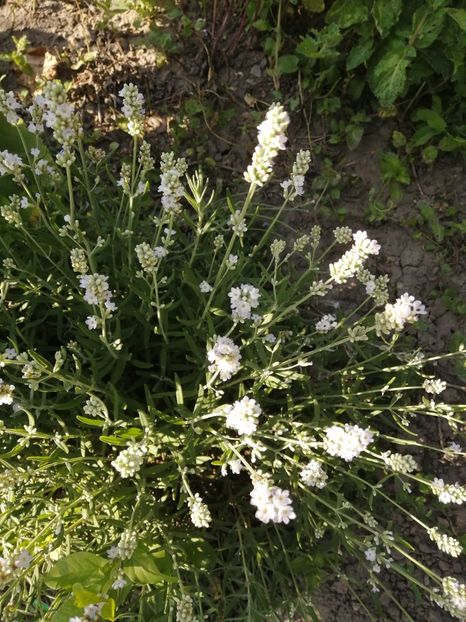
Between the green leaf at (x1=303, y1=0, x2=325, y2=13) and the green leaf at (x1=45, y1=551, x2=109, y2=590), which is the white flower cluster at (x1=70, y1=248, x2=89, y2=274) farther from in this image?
the green leaf at (x1=303, y1=0, x2=325, y2=13)

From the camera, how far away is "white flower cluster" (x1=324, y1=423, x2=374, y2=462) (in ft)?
5.66

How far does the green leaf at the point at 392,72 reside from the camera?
3.34 metres

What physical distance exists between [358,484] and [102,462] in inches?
48.4

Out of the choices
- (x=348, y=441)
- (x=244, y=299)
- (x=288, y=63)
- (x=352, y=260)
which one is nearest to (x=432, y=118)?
(x=288, y=63)

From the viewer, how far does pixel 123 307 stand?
8.36 feet

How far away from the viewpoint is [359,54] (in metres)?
3.47

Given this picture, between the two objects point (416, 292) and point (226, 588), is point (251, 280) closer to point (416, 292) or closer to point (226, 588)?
point (416, 292)

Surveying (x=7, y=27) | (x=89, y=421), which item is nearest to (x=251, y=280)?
(x=89, y=421)

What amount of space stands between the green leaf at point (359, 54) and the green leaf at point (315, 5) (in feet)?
1.24

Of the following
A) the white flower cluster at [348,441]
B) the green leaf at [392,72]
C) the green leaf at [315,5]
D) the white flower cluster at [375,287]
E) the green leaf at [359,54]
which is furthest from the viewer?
the green leaf at [315,5]

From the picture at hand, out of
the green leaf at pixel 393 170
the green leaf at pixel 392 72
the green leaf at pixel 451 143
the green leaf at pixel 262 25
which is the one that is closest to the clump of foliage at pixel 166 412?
the green leaf at pixel 393 170

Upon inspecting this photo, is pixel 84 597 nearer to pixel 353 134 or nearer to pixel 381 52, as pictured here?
pixel 353 134

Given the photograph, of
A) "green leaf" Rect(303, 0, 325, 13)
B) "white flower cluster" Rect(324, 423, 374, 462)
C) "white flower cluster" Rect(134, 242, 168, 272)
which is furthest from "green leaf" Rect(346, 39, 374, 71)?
"white flower cluster" Rect(324, 423, 374, 462)

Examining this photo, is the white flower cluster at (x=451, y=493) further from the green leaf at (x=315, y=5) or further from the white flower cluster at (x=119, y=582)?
the green leaf at (x=315, y=5)
